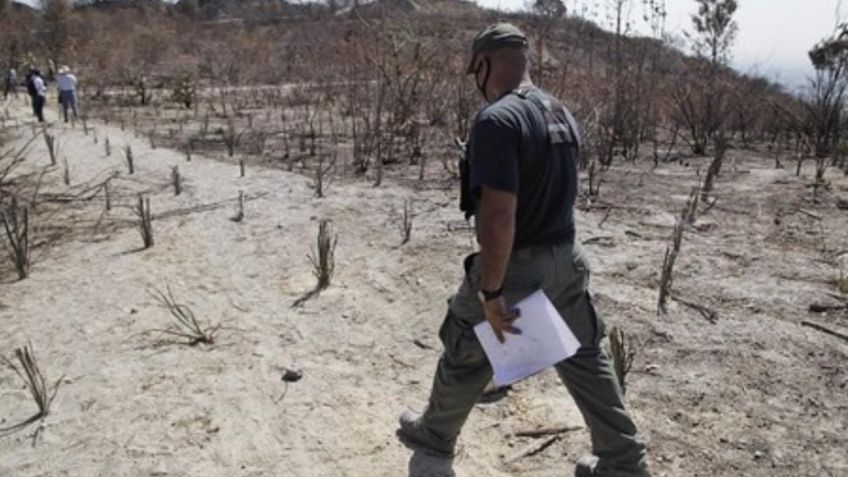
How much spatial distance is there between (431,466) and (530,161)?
1.21 m

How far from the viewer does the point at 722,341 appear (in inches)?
147

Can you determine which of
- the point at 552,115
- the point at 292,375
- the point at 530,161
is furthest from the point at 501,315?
the point at 292,375

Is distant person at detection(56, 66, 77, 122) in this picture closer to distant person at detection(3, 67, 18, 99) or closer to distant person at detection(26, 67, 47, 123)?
distant person at detection(26, 67, 47, 123)

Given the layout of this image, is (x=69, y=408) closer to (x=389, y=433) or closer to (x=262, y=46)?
(x=389, y=433)

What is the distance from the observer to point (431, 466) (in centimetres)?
266

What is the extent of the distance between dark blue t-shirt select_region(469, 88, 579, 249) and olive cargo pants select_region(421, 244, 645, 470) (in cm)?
7

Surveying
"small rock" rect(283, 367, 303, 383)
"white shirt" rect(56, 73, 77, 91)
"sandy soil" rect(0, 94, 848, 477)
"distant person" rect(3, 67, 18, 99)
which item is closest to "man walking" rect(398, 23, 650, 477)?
"sandy soil" rect(0, 94, 848, 477)

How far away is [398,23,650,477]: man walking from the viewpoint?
6.57ft

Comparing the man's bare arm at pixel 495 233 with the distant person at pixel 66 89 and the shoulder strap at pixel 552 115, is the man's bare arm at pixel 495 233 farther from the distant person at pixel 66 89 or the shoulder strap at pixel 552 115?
the distant person at pixel 66 89

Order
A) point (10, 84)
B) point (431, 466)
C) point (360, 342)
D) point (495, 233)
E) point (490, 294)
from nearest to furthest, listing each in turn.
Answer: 1. point (495, 233)
2. point (490, 294)
3. point (431, 466)
4. point (360, 342)
5. point (10, 84)

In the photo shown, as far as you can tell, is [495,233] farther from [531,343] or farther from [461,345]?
[461,345]

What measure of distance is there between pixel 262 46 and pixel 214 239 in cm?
2353

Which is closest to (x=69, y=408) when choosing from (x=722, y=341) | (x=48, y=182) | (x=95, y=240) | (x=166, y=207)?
(x=95, y=240)

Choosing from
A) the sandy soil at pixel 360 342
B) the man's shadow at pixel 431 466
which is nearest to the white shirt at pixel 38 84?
the sandy soil at pixel 360 342
